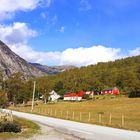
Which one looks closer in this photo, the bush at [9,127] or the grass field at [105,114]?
the bush at [9,127]

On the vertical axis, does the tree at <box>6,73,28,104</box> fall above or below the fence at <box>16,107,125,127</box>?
above

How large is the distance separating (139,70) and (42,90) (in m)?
48.1

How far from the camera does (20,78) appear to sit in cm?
13150

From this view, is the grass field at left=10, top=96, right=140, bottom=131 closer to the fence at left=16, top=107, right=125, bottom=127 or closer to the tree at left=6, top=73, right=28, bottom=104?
the fence at left=16, top=107, right=125, bottom=127

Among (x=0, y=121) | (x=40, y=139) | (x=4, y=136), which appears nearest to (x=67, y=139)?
(x=40, y=139)

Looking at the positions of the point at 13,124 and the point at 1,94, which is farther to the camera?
the point at 1,94

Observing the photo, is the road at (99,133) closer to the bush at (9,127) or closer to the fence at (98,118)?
the bush at (9,127)

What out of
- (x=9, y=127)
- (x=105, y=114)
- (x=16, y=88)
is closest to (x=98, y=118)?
(x=105, y=114)

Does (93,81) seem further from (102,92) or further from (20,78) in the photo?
(20,78)

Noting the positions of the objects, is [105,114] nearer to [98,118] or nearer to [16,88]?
[98,118]

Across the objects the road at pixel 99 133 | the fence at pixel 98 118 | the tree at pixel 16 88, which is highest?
the tree at pixel 16 88

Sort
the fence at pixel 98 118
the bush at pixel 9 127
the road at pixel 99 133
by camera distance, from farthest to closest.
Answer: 1. the fence at pixel 98 118
2. the bush at pixel 9 127
3. the road at pixel 99 133

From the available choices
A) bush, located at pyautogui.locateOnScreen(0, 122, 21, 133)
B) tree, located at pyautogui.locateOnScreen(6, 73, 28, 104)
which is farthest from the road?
tree, located at pyautogui.locateOnScreen(6, 73, 28, 104)

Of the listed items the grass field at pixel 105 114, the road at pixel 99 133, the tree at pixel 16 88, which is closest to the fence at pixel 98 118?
the grass field at pixel 105 114
